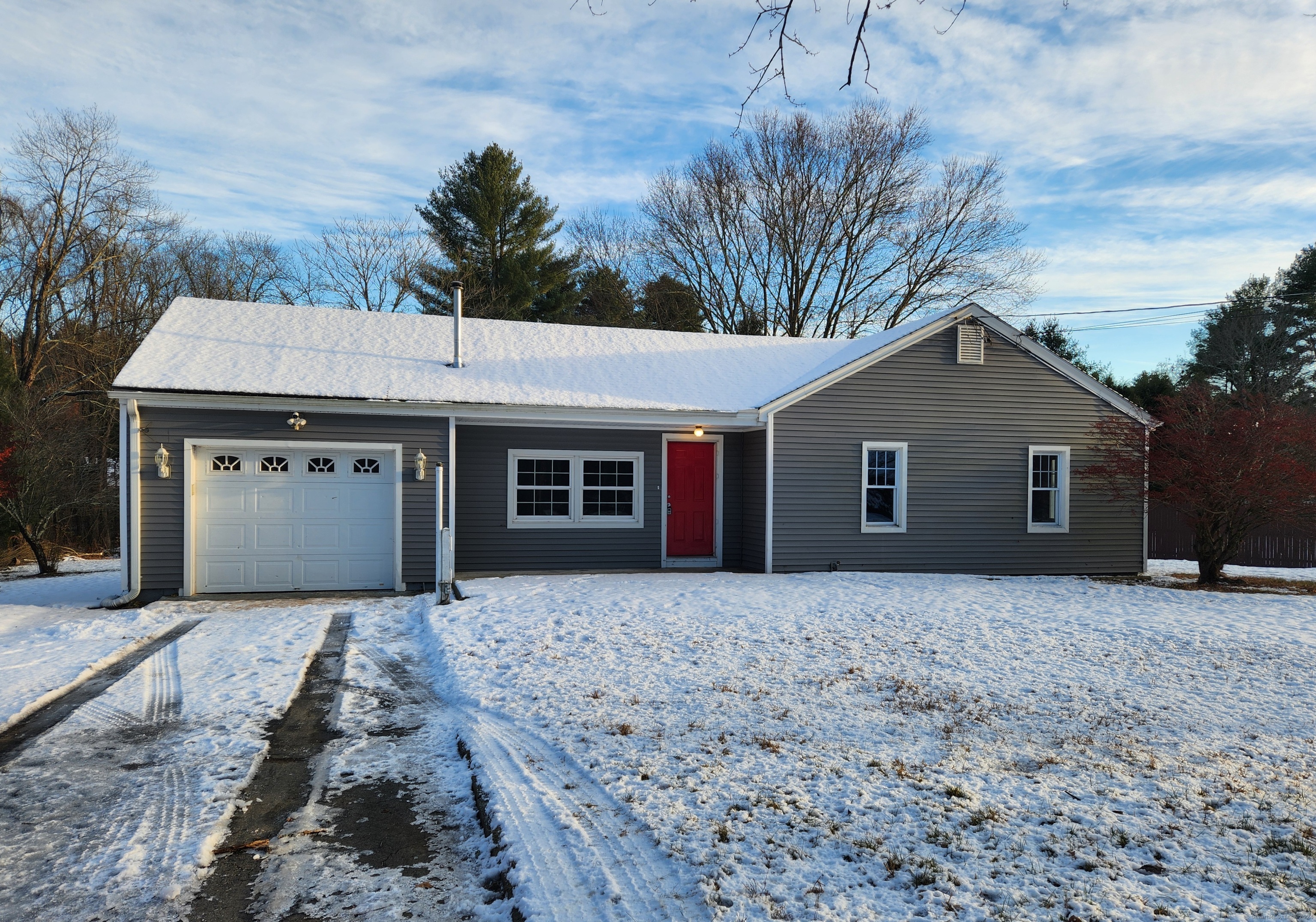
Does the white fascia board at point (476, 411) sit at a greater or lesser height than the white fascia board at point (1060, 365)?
lesser

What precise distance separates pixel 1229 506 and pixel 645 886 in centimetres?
1313

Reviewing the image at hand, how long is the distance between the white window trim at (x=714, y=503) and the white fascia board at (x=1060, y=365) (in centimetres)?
495

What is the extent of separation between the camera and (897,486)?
1367 cm

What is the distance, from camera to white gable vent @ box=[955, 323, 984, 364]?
13.7m

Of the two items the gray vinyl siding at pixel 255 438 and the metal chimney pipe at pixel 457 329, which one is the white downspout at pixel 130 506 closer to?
the gray vinyl siding at pixel 255 438

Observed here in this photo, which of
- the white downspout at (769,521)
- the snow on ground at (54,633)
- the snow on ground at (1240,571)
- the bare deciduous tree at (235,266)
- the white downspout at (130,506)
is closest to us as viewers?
the snow on ground at (54,633)

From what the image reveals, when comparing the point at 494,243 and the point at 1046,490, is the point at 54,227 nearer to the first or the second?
the point at 494,243

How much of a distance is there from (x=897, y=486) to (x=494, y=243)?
19771 millimetres

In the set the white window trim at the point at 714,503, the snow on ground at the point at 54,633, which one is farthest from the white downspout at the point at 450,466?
the snow on ground at the point at 54,633

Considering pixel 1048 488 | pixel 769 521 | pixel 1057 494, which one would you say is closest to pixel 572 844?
pixel 769 521

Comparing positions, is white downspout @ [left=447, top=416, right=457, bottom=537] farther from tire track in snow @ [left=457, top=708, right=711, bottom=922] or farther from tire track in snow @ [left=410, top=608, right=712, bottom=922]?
tire track in snow @ [left=457, top=708, right=711, bottom=922]

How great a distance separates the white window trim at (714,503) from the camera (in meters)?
13.5

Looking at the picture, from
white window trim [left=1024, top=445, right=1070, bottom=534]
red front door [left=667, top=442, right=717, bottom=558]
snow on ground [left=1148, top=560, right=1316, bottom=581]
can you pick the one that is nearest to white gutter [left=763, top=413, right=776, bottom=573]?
red front door [left=667, top=442, right=717, bottom=558]

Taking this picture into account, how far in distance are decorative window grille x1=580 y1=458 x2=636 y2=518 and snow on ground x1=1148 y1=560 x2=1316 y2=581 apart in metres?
9.70
